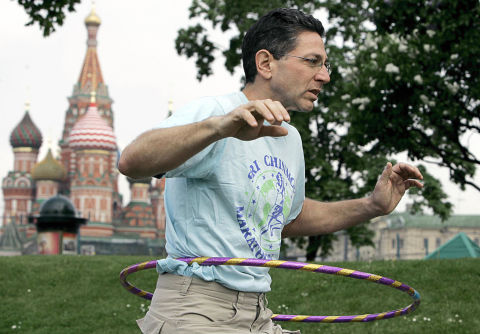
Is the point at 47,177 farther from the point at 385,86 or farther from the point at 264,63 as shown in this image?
the point at 264,63

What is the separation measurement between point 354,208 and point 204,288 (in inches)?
52.1

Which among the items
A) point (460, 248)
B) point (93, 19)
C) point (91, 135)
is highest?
point (93, 19)

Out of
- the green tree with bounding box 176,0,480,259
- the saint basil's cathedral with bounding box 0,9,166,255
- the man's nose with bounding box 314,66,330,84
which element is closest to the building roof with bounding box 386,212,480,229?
the saint basil's cathedral with bounding box 0,9,166,255

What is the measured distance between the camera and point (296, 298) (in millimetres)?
13367

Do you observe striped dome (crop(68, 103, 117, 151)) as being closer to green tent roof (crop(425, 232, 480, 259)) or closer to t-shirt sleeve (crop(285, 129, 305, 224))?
green tent roof (crop(425, 232, 480, 259))

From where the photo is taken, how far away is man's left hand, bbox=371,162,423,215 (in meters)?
4.23

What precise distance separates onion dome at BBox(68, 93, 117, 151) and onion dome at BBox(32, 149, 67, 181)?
410 centimetres

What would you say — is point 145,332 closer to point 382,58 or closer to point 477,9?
point 477,9

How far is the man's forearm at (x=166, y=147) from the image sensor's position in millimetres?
2943

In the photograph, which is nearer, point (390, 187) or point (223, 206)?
point (223, 206)

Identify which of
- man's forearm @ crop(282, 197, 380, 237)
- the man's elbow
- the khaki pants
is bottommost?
the khaki pants

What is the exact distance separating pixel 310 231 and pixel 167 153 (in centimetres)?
167

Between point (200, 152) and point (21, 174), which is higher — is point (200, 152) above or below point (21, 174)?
below

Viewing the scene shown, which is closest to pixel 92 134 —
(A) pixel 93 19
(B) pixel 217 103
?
(A) pixel 93 19
